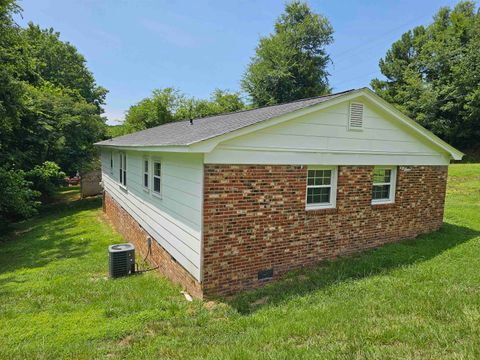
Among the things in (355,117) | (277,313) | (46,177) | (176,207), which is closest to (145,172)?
(176,207)

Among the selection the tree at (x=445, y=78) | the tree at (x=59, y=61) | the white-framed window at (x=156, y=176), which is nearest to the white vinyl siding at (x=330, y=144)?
the white-framed window at (x=156, y=176)

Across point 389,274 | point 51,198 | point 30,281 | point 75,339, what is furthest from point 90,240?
point 51,198

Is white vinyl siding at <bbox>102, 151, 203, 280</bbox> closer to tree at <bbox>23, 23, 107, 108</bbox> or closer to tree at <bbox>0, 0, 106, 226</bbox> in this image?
tree at <bbox>0, 0, 106, 226</bbox>

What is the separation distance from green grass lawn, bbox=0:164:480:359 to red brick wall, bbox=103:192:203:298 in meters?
0.29

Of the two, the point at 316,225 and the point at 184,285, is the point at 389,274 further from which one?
the point at 184,285

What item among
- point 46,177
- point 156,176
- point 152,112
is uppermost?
point 152,112

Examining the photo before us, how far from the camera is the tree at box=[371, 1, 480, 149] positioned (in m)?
30.5

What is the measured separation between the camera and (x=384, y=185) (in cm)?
887

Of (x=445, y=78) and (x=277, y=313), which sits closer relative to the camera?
(x=277, y=313)

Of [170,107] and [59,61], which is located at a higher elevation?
[59,61]

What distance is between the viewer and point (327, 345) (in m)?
4.13

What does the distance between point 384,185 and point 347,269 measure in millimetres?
3024

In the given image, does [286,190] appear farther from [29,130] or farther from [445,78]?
[445,78]

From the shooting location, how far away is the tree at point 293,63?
3741 centimetres
